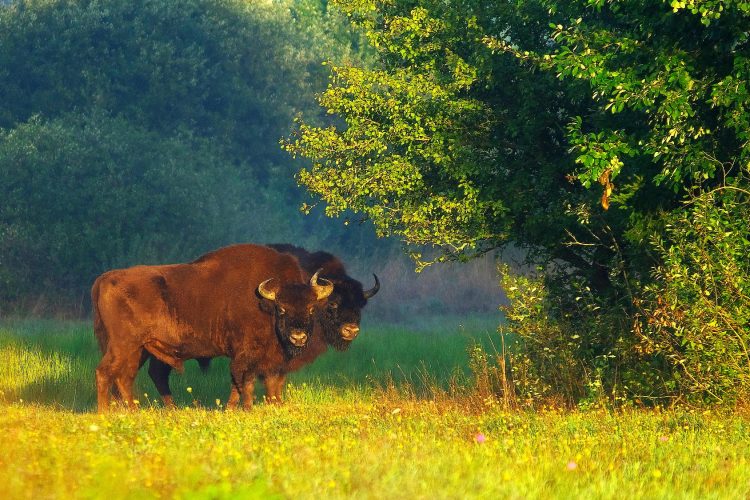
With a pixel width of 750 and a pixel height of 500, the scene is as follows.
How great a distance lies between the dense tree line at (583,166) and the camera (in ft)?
46.4

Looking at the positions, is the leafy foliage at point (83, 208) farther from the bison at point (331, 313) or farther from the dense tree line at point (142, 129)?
the bison at point (331, 313)

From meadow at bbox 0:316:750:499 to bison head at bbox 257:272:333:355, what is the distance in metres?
1.00

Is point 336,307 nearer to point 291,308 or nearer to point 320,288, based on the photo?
point 320,288

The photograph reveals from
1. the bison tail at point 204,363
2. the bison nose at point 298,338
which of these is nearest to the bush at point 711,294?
the bison nose at point 298,338

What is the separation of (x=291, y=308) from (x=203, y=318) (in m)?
1.32

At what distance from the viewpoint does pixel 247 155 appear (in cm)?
4759

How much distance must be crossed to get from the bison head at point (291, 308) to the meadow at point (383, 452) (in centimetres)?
100

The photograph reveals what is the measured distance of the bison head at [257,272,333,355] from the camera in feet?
58.3

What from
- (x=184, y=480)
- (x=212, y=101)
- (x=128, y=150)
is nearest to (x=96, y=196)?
(x=128, y=150)

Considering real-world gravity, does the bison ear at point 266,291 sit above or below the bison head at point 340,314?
above

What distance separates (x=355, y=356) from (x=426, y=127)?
7.99m

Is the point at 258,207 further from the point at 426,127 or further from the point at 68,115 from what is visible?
the point at 426,127

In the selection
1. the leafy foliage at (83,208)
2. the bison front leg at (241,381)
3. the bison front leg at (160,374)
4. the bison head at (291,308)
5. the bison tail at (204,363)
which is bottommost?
the leafy foliage at (83,208)

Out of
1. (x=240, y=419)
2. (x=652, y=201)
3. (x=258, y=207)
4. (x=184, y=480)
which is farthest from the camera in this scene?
(x=258, y=207)
